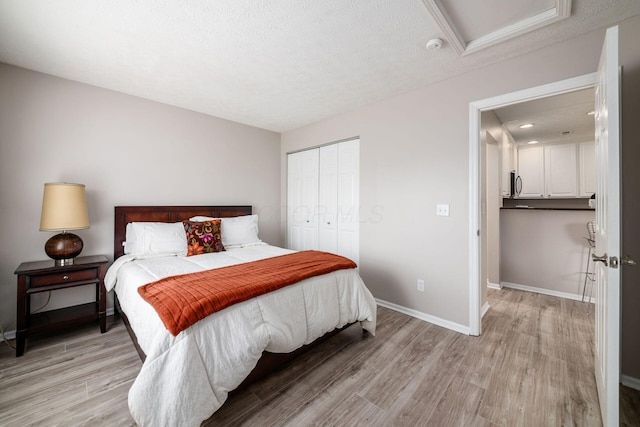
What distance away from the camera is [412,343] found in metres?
2.28

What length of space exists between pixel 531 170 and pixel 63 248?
681 cm

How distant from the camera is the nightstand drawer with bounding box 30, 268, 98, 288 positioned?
212 centimetres

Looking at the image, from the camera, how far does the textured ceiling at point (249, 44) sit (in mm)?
1660

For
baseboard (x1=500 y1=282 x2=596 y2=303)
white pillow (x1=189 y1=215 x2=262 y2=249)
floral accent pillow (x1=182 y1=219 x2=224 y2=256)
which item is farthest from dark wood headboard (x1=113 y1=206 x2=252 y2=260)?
baseboard (x1=500 y1=282 x2=596 y2=303)

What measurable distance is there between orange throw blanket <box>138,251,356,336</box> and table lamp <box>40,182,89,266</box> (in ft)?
4.04

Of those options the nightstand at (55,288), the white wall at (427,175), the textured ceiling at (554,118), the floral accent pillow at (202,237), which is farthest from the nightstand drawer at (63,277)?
the textured ceiling at (554,118)

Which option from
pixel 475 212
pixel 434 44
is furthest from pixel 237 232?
pixel 434 44

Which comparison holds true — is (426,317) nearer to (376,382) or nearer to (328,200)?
(376,382)

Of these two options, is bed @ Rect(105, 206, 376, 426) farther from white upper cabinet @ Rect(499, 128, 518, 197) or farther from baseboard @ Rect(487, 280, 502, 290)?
white upper cabinet @ Rect(499, 128, 518, 197)

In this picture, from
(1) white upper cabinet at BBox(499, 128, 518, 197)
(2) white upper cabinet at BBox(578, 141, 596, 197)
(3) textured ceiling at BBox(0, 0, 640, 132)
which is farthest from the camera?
(2) white upper cabinet at BBox(578, 141, 596, 197)

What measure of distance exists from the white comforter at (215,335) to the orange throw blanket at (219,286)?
57mm

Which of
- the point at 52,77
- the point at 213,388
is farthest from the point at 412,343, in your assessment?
the point at 52,77

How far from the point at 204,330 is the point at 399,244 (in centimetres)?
221

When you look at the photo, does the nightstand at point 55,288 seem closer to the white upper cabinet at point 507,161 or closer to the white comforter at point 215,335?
the white comforter at point 215,335
